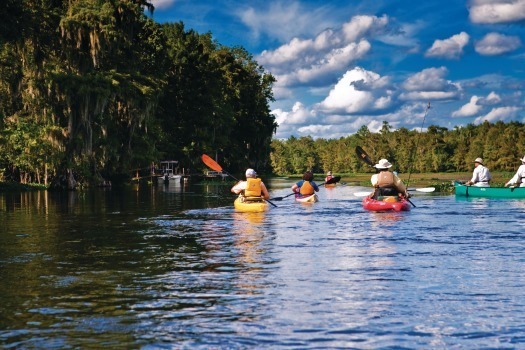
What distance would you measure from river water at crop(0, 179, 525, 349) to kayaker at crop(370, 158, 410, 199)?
349cm

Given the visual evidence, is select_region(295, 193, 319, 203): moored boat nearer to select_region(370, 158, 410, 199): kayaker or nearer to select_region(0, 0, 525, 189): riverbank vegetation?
select_region(370, 158, 410, 199): kayaker

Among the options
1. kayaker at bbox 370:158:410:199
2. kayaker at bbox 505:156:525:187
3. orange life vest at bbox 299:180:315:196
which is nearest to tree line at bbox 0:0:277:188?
orange life vest at bbox 299:180:315:196

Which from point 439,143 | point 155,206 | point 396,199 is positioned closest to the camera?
point 396,199

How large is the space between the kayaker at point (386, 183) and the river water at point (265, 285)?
11.4 feet

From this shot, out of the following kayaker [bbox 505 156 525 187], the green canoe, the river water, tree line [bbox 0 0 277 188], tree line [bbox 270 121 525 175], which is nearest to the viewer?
the river water

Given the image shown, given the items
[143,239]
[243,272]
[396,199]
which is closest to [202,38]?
[396,199]

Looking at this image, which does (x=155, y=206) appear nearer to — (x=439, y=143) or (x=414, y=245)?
(x=414, y=245)

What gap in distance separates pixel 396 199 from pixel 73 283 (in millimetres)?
16769

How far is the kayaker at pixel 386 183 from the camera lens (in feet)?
85.4

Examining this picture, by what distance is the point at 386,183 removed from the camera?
26359mm

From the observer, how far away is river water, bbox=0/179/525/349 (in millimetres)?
8211

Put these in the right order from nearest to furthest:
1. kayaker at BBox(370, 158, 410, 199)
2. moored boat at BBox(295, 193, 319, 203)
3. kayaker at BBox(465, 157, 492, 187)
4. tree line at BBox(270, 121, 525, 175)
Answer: kayaker at BBox(370, 158, 410, 199) < moored boat at BBox(295, 193, 319, 203) < kayaker at BBox(465, 157, 492, 187) < tree line at BBox(270, 121, 525, 175)

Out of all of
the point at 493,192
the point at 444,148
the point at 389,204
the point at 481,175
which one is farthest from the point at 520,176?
the point at 444,148

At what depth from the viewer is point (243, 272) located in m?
13.0
